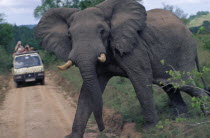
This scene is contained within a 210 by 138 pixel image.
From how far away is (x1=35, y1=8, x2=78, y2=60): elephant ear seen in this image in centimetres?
730

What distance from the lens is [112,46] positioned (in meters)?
7.02

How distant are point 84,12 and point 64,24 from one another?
2.55 ft

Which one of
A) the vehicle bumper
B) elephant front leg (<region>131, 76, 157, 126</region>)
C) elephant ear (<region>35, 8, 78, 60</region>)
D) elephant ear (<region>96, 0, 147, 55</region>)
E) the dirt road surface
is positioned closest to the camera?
elephant ear (<region>96, 0, 147, 55</region>)

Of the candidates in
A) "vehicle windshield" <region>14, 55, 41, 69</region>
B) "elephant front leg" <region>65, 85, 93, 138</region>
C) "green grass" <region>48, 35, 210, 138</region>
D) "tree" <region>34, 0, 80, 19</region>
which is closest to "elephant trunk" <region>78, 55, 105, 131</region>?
"elephant front leg" <region>65, 85, 93, 138</region>

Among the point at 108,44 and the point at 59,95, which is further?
the point at 59,95

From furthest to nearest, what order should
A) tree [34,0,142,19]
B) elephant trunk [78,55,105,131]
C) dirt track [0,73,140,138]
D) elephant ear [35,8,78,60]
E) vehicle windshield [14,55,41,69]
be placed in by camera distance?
tree [34,0,142,19]
vehicle windshield [14,55,41,69]
dirt track [0,73,140,138]
elephant ear [35,8,78,60]
elephant trunk [78,55,105,131]

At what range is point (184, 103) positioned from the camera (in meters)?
9.02

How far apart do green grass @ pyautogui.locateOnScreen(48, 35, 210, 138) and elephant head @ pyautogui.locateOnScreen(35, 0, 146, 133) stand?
1.12 m

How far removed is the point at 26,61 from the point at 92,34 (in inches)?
558

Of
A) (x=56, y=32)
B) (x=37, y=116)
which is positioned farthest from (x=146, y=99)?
(x=37, y=116)

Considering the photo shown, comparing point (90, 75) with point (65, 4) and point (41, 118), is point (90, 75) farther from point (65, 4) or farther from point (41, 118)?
point (65, 4)

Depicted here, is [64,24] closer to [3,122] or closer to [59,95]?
[3,122]

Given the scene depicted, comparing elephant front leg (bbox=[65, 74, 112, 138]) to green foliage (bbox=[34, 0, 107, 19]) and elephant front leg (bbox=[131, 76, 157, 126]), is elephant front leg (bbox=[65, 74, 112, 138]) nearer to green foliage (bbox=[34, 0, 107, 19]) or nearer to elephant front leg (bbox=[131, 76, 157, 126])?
elephant front leg (bbox=[131, 76, 157, 126])

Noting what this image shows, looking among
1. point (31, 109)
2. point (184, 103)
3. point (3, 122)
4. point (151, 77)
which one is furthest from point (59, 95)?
point (151, 77)
